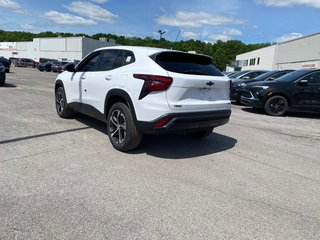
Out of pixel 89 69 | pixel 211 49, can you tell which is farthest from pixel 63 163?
pixel 211 49

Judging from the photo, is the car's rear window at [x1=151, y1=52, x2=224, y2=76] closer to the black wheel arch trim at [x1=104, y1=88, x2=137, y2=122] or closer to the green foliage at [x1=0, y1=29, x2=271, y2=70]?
the black wheel arch trim at [x1=104, y1=88, x2=137, y2=122]

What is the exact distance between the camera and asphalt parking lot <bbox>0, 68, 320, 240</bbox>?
2766mm

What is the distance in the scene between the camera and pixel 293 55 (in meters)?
40.6

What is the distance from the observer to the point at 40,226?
2670mm

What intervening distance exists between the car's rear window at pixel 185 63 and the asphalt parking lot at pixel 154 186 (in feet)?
4.72

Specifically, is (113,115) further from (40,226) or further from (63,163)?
(40,226)

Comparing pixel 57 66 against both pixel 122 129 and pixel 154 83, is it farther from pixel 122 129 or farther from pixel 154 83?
pixel 154 83

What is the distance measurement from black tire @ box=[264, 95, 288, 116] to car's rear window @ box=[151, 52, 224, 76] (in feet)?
17.6

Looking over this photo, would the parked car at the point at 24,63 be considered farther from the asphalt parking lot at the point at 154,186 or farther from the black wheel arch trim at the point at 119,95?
the black wheel arch trim at the point at 119,95

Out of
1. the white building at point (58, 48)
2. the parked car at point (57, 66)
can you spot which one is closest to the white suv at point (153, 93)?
the parked car at point (57, 66)

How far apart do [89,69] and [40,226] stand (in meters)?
3.76

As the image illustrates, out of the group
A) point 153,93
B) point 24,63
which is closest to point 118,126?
point 153,93

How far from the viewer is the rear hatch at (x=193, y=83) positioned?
425cm

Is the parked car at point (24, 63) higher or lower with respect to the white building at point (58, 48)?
lower
